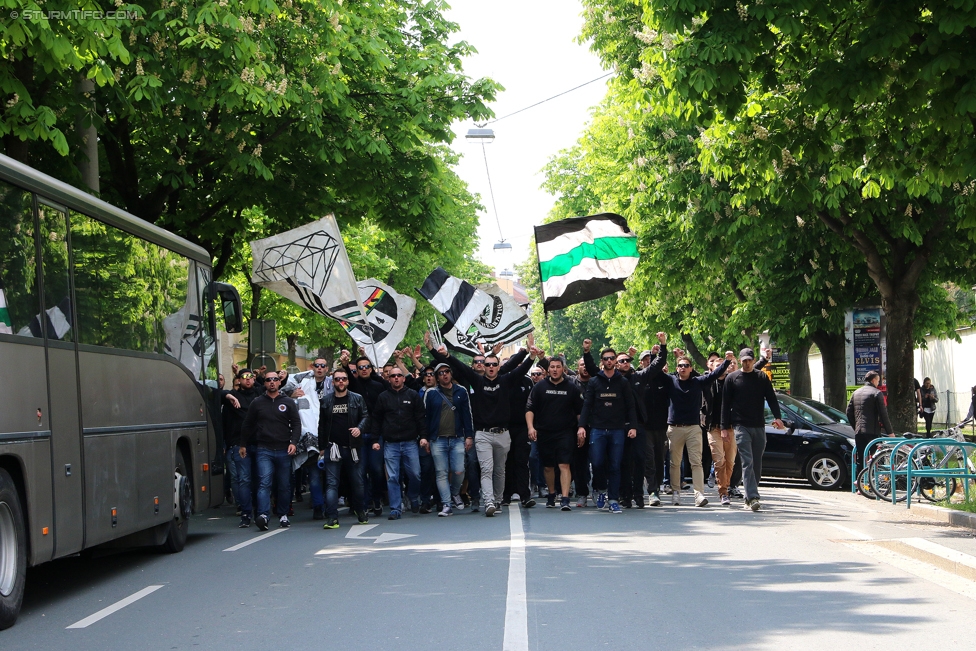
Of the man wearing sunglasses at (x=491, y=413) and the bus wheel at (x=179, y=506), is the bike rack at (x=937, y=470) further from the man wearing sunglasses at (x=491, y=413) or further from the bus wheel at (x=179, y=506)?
the bus wheel at (x=179, y=506)

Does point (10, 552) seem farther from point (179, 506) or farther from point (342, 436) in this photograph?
point (342, 436)

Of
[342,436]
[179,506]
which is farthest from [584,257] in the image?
[179,506]

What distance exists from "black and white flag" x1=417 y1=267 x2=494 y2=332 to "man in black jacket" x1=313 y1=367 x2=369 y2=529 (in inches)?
187

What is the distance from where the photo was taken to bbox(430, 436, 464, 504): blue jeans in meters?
15.0

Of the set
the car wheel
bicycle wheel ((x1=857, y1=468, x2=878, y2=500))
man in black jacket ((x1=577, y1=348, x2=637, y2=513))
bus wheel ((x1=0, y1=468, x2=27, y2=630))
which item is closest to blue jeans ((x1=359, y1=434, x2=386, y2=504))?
man in black jacket ((x1=577, y1=348, x2=637, y2=513))

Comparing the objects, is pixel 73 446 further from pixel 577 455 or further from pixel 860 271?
pixel 860 271

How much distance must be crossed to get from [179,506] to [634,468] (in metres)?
6.02

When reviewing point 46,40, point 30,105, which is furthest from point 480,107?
point 46,40

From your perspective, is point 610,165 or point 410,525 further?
point 610,165

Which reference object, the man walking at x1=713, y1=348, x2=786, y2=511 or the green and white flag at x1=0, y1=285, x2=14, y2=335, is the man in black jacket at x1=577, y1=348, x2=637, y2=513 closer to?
the man walking at x1=713, y1=348, x2=786, y2=511

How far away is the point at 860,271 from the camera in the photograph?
23.7m

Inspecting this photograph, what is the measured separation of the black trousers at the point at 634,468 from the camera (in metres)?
15.2

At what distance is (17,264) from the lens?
332 inches

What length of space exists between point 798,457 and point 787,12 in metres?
9.85
